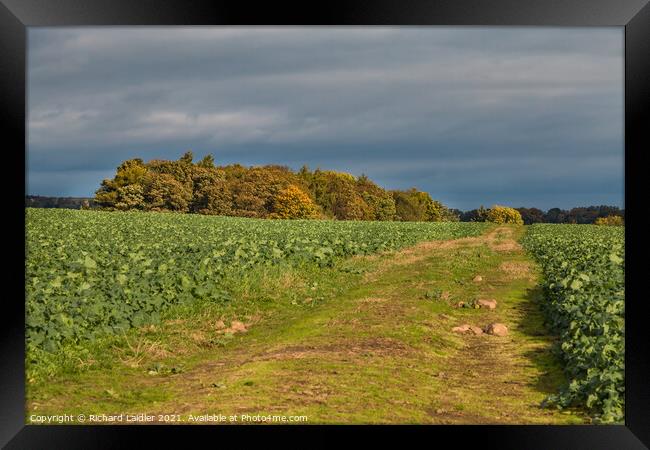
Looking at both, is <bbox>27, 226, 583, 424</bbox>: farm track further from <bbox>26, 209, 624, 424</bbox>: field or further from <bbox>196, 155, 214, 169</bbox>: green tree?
<bbox>196, 155, 214, 169</bbox>: green tree

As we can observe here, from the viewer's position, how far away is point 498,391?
947 centimetres

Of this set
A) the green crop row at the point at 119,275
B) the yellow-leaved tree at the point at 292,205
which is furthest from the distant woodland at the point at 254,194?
the green crop row at the point at 119,275

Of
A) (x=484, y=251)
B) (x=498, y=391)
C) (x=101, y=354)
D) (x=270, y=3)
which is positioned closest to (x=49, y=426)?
(x=101, y=354)

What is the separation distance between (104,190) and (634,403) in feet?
168

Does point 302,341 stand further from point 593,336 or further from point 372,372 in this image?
point 593,336

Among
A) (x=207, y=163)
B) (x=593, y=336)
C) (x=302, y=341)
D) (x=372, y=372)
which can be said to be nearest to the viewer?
(x=372, y=372)

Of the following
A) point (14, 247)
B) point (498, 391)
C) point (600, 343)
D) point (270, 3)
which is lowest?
point (498, 391)

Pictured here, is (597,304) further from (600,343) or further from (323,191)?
(323,191)

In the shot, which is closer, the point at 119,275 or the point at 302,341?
the point at 302,341

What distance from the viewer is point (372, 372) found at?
961 cm

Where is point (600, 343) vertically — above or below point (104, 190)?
below

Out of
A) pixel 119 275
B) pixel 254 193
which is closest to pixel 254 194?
pixel 254 193

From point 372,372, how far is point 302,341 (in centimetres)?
224

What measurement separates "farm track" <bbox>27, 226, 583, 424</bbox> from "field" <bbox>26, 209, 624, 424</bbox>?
3 centimetres
